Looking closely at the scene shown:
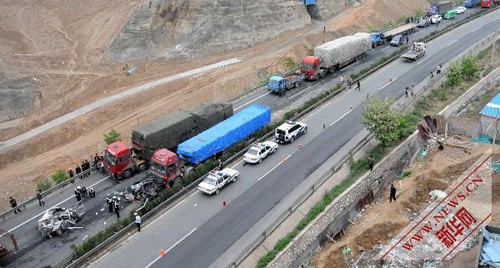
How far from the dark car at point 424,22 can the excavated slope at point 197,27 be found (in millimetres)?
18993

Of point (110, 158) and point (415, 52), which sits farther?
point (415, 52)

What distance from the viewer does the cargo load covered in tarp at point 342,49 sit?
196 ft

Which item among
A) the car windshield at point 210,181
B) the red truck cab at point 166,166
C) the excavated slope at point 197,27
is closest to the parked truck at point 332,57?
the excavated slope at point 197,27

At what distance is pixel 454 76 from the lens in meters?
55.2

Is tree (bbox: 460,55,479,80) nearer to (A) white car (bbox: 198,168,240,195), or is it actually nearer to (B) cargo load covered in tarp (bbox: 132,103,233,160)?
(B) cargo load covered in tarp (bbox: 132,103,233,160)

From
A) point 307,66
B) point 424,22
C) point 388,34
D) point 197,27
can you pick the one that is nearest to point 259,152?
point 307,66

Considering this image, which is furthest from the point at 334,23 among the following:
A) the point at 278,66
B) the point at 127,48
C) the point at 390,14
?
the point at 127,48

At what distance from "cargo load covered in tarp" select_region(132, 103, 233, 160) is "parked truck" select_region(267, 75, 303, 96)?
9.55 metres

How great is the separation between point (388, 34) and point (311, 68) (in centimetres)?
1978

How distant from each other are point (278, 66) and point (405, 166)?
1060 inches

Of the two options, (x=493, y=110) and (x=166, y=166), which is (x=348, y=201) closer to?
(x=166, y=166)

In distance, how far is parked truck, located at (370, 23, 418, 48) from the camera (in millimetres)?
70625

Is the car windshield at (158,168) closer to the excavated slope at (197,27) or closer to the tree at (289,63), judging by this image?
the tree at (289,63)

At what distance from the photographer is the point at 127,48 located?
74062 mm
